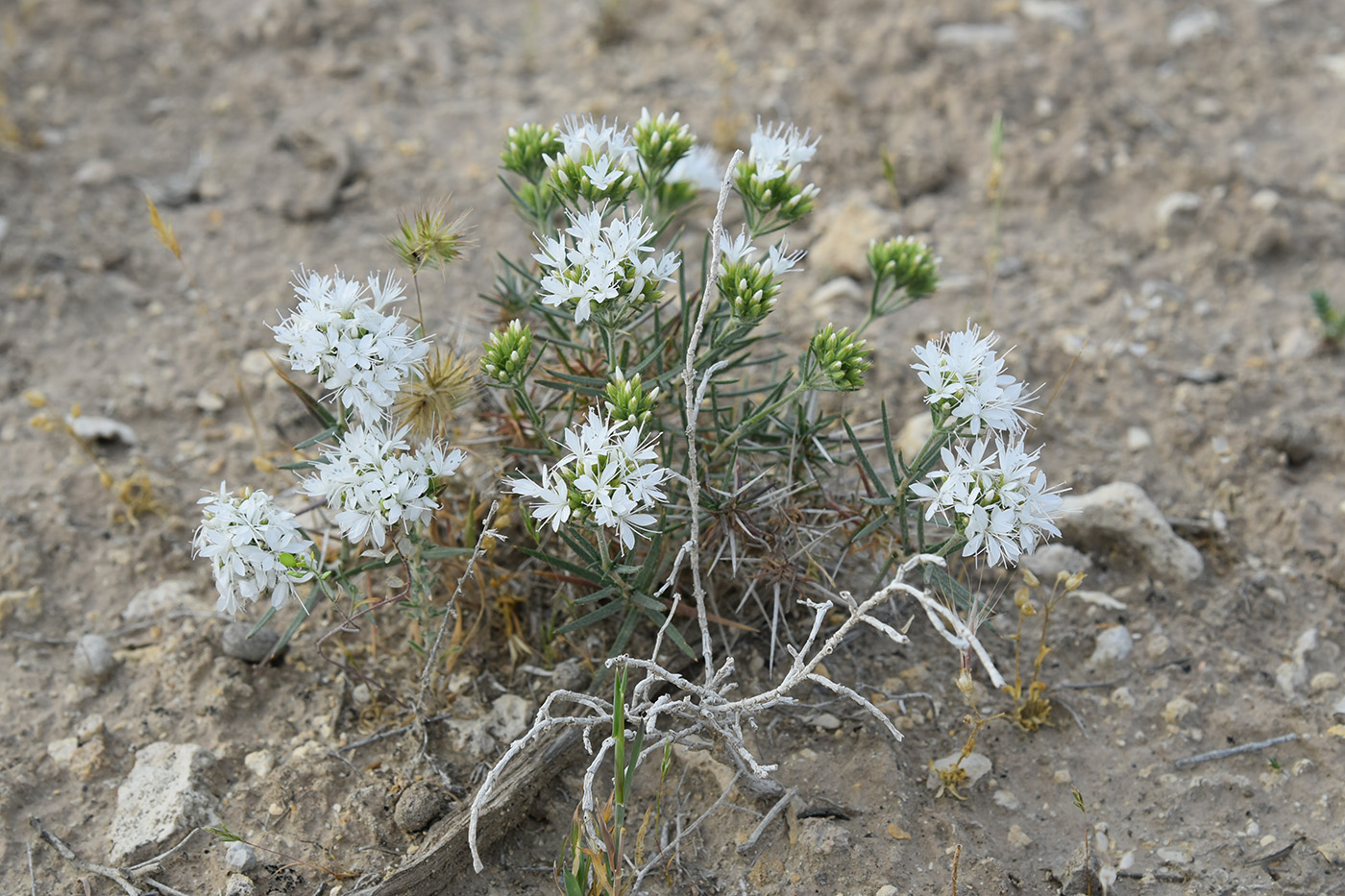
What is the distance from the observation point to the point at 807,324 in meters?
4.16

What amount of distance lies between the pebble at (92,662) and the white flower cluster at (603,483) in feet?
5.09

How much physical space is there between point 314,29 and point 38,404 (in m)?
3.01

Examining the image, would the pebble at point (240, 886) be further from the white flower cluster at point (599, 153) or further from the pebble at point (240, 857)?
the white flower cluster at point (599, 153)

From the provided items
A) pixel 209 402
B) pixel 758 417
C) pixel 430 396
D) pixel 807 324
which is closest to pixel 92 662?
pixel 209 402

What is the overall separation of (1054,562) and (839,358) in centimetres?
130

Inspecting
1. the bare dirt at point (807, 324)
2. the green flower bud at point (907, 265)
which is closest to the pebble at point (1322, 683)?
the bare dirt at point (807, 324)

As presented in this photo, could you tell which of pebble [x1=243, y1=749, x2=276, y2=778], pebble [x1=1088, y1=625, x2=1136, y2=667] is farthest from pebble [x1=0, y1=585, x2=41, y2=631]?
pebble [x1=1088, y1=625, x2=1136, y2=667]

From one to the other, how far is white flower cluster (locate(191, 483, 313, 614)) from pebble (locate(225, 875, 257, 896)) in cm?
68

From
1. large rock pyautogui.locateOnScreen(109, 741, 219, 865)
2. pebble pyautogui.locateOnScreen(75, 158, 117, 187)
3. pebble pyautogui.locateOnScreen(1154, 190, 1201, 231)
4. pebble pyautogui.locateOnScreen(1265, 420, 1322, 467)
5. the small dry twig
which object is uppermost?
pebble pyautogui.locateOnScreen(75, 158, 117, 187)

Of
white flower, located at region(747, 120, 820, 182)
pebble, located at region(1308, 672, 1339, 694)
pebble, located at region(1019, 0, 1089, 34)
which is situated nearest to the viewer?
white flower, located at region(747, 120, 820, 182)

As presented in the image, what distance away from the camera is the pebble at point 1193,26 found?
529cm

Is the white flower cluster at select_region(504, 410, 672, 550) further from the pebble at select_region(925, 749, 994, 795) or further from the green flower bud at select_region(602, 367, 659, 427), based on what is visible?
the pebble at select_region(925, 749, 994, 795)

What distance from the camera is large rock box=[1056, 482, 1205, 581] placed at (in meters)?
3.25

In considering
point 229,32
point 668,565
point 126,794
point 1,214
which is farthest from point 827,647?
point 229,32
